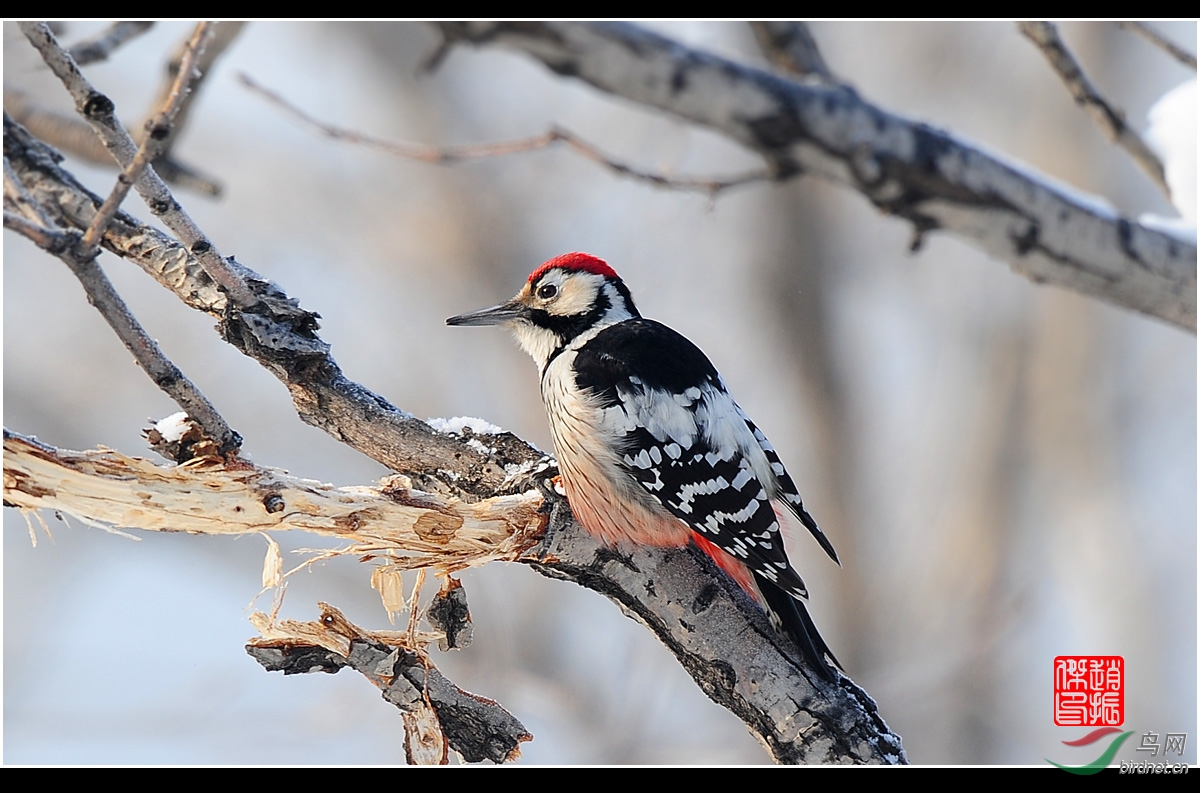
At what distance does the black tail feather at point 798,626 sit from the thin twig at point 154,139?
3.56 ft

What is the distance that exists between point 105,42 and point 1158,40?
1.97 metres

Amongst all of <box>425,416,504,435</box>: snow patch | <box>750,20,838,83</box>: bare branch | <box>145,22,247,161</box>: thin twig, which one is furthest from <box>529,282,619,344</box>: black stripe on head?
<box>145,22,247,161</box>: thin twig

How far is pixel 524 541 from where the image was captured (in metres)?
1.53

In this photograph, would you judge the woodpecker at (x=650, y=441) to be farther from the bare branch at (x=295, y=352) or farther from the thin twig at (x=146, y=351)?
the thin twig at (x=146, y=351)

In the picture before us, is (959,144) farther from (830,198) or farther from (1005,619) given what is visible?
(830,198)

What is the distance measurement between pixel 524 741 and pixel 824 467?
2.00m

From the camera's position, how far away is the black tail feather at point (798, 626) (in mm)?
1528

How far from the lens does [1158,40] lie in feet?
5.65

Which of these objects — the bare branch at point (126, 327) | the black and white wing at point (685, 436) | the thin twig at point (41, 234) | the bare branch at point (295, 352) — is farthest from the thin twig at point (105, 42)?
the black and white wing at point (685, 436)

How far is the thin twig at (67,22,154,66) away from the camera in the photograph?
179 cm

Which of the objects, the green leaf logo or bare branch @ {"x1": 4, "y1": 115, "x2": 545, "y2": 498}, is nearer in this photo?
bare branch @ {"x1": 4, "y1": 115, "x2": 545, "y2": 498}

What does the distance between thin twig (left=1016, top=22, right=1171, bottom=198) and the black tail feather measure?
0.99 meters

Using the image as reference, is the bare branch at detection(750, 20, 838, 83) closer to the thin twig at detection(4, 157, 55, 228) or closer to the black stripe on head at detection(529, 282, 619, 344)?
the black stripe on head at detection(529, 282, 619, 344)

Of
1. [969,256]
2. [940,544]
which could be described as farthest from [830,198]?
[940,544]
